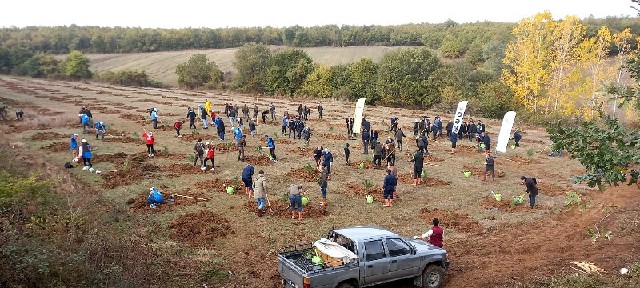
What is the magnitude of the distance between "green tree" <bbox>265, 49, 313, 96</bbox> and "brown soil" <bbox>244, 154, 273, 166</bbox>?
151 feet

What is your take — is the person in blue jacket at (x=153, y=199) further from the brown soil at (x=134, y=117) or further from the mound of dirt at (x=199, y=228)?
the brown soil at (x=134, y=117)

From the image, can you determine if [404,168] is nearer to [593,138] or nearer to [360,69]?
[593,138]

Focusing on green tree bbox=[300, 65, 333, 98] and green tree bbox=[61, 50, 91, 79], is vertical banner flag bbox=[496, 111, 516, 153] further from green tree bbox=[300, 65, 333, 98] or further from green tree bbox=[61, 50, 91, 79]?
green tree bbox=[61, 50, 91, 79]

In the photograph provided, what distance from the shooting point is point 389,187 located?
61.4 feet

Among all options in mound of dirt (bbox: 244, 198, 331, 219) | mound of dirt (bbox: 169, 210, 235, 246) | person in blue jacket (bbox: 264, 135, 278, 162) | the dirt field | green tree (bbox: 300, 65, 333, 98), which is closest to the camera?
the dirt field

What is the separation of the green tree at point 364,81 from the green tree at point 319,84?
377cm

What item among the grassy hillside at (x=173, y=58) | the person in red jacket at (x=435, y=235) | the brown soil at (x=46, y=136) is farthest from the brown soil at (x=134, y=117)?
the grassy hillside at (x=173, y=58)

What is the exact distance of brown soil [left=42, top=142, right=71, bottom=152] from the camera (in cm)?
2825

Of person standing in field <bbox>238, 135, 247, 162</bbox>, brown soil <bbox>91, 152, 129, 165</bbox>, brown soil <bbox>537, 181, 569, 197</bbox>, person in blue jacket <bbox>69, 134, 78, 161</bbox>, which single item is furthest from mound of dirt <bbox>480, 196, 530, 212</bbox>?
person in blue jacket <bbox>69, 134, 78, 161</bbox>

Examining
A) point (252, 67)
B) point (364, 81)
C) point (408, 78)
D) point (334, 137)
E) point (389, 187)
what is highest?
point (252, 67)

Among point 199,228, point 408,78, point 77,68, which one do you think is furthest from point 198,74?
point 199,228

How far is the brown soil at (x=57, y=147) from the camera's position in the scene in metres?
28.2

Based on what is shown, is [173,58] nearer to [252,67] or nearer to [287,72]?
[252,67]

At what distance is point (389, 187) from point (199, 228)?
24.7 ft
